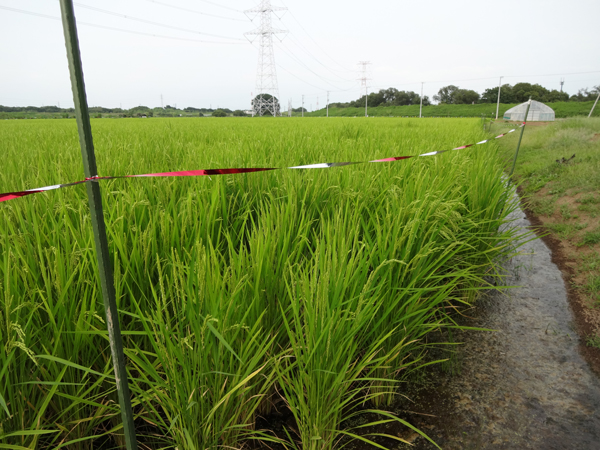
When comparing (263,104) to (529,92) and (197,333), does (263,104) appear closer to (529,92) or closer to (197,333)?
(529,92)

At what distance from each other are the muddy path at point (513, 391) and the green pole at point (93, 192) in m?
1.13

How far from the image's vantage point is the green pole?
2.19ft

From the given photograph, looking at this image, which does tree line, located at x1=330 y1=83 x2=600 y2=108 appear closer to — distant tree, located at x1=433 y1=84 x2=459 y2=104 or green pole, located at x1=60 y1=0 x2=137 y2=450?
distant tree, located at x1=433 y1=84 x2=459 y2=104

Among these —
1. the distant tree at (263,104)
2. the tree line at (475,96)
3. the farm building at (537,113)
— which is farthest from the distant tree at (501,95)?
the distant tree at (263,104)

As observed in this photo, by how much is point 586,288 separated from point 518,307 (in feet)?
2.42

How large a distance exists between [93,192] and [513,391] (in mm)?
1888

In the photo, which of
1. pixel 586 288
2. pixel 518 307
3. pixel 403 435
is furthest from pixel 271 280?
pixel 586 288

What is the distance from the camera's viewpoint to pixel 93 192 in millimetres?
719

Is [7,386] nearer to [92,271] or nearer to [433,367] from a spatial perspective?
[92,271]

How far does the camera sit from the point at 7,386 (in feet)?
3.08

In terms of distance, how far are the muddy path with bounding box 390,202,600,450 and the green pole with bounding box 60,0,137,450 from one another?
113 cm

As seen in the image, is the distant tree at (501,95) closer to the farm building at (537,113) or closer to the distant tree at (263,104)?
the farm building at (537,113)

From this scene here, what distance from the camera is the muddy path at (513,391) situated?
1.43 metres

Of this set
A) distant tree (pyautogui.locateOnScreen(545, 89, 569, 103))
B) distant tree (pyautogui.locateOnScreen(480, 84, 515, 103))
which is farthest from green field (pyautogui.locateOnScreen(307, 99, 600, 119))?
distant tree (pyautogui.locateOnScreen(545, 89, 569, 103))
